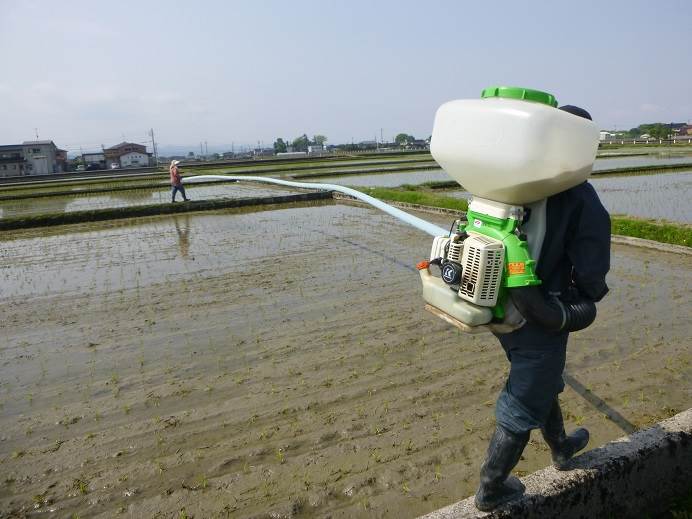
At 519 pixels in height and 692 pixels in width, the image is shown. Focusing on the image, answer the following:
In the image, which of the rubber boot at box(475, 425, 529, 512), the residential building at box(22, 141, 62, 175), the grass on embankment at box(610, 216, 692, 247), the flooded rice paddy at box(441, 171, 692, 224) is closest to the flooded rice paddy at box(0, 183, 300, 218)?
the flooded rice paddy at box(441, 171, 692, 224)

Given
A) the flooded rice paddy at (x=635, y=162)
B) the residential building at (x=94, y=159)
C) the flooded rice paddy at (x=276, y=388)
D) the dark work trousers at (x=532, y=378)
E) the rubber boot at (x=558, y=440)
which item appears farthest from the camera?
the residential building at (x=94, y=159)

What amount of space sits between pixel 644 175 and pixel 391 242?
622 inches

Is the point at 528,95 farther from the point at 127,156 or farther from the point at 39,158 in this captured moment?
the point at 127,156

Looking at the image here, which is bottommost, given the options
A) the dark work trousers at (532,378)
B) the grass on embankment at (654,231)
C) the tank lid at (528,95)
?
the grass on embankment at (654,231)

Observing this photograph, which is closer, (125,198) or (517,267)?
(517,267)

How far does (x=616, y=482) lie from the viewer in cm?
241

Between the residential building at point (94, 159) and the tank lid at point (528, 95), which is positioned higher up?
the tank lid at point (528, 95)

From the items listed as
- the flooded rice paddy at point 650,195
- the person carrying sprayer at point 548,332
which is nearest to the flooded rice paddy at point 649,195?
the flooded rice paddy at point 650,195

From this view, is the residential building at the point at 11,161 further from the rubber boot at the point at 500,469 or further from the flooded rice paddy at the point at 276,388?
the rubber boot at the point at 500,469

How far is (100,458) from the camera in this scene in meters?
3.03

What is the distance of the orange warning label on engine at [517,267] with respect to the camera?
1.87 m

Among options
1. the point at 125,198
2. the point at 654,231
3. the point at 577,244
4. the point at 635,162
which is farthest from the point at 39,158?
the point at 577,244

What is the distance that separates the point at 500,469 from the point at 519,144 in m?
1.29

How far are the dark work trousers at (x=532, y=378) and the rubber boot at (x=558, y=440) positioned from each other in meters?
0.35
